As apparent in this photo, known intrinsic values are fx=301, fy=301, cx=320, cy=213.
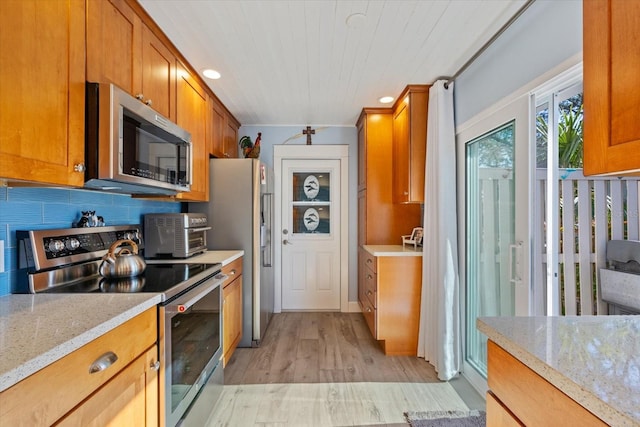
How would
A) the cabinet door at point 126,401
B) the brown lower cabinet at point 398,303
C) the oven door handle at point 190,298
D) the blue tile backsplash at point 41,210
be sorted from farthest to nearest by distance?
the brown lower cabinet at point 398,303 < the oven door handle at point 190,298 < the blue tile backsplash at point 41,210 < the cabinet door at point 126,401

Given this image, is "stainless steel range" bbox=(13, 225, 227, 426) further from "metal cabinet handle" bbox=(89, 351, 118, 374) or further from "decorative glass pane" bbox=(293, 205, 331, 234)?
"decorative glass pane" bbox=(293, 205, 331, 234)

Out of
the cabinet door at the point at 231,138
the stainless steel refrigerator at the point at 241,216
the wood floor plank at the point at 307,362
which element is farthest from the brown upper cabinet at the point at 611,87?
the cabinet door at the point at 231,138

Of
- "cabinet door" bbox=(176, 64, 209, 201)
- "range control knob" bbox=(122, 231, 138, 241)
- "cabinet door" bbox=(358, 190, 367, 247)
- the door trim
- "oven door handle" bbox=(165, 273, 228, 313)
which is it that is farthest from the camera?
the door trim

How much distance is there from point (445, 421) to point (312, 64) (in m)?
2.57

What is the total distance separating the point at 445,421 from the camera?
1.82 m

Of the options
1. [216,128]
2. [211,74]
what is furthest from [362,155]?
[211,74]

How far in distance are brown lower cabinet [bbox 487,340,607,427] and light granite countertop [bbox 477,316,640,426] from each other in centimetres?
2

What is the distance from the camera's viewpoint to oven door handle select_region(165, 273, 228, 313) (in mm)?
1395

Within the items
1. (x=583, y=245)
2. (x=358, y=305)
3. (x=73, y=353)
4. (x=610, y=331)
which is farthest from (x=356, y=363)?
(x=73, y=353)

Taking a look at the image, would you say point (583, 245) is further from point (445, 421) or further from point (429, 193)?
point (445, 421)

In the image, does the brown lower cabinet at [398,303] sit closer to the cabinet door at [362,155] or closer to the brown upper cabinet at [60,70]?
the cabinet door at [362,155]

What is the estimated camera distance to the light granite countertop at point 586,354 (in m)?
0.56

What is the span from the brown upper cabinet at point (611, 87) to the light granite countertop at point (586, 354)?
0.45 metres

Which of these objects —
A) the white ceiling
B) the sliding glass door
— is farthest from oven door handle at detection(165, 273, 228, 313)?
the sliding glass door
